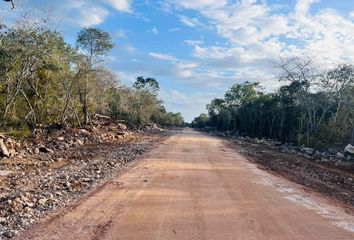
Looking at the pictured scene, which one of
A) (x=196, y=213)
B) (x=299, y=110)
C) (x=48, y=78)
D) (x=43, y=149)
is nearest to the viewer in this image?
A: (x=196, y=213)

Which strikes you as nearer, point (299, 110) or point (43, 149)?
point (43, 149)

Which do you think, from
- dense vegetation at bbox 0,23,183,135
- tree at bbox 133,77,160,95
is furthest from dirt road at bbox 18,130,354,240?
tree at bbox 133,77,160,95

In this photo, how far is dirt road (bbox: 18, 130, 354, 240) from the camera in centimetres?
664

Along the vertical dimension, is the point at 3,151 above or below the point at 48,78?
below

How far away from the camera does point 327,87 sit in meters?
41.5

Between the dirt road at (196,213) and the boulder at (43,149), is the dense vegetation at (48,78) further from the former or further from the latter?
the dirt road at (196,213)

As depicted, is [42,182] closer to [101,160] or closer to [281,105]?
[101,160]

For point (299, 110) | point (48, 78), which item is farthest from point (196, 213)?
point (299, 110)

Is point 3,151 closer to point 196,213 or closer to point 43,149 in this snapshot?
point 43,149

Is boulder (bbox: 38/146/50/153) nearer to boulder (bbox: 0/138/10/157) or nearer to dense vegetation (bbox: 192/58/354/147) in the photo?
boulder (bbox: 0/138/10/157)

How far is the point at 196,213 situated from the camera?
26.1ft

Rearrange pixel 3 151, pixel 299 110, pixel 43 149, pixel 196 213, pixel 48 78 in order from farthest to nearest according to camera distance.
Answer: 1. pixel 299 110
2. pixel 48 78
3. pixel 43 149
4. pixel 3 151
5. pixel 196 213

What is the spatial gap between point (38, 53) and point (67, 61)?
25.9 ft

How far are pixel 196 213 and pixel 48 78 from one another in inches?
924
